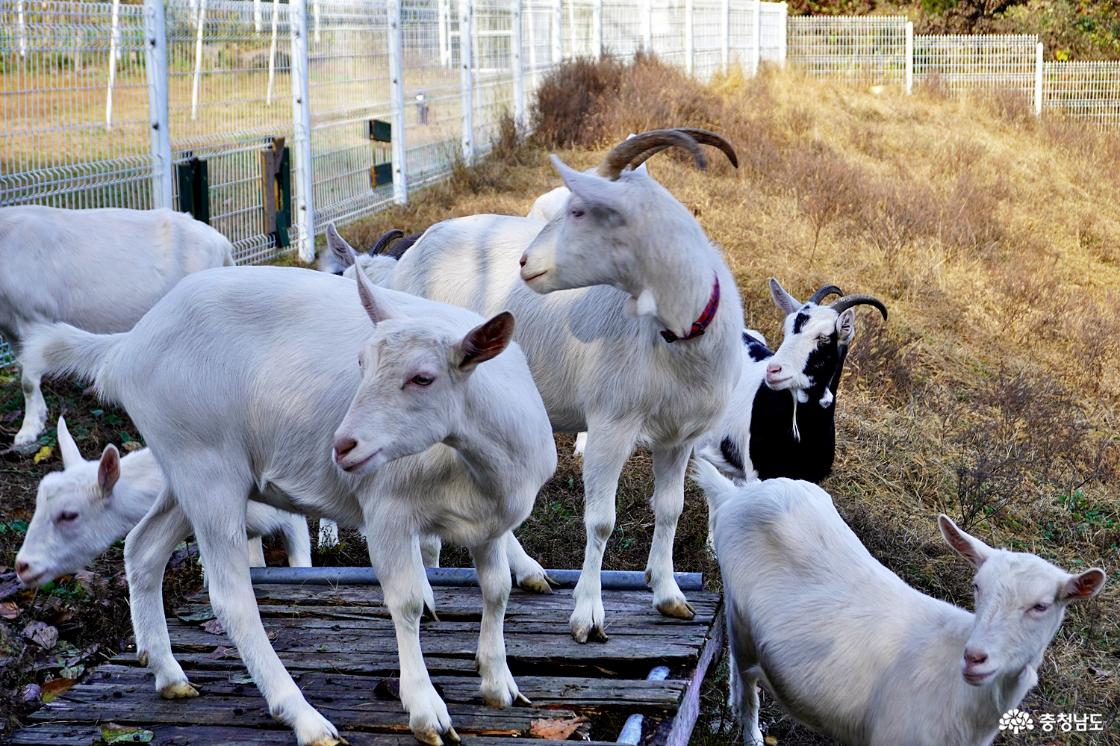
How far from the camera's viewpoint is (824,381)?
5.84 meters

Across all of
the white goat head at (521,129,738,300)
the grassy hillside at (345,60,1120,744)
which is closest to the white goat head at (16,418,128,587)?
the white goat head at (521,129,738,300)

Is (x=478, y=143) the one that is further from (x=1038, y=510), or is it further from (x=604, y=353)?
(x=604, y=353)

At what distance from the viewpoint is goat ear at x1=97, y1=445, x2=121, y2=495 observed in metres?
4.72

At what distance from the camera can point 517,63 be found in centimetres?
1722

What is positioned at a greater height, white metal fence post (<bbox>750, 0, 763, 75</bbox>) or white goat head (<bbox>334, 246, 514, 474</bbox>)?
white metal fence post (<bbox>750, 0, 763, 75</bbox>)

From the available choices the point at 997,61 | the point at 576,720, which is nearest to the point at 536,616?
the point at 576,720

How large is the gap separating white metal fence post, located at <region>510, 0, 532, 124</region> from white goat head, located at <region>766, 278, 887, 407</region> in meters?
11.2

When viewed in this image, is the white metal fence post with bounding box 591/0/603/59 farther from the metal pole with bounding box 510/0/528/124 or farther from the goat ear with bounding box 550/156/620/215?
the goat ear with bounding box 550/156/620/215

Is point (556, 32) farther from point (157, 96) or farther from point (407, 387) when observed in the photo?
point (407, 387)

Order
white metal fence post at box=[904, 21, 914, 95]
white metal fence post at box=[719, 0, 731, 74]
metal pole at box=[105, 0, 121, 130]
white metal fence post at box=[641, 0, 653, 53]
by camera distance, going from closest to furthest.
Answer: metal pole at box=[105, 0, 121, 130] → white metal fence post at box=[641, 0, 653, 53] → white metal fence post at box=[904, 21, 914, 95] → white metal fence post at box=[719, 0, 731, 74]

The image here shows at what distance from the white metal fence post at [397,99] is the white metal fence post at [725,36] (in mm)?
13126

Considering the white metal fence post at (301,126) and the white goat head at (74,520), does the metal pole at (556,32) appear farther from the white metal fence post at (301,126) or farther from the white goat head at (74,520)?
the white goat head at (74,520)

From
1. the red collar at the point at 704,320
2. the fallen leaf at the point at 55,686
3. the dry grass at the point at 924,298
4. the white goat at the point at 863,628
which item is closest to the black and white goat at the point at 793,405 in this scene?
the dry grass at the point at 924,298

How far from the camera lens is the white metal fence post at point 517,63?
16.9 metres
